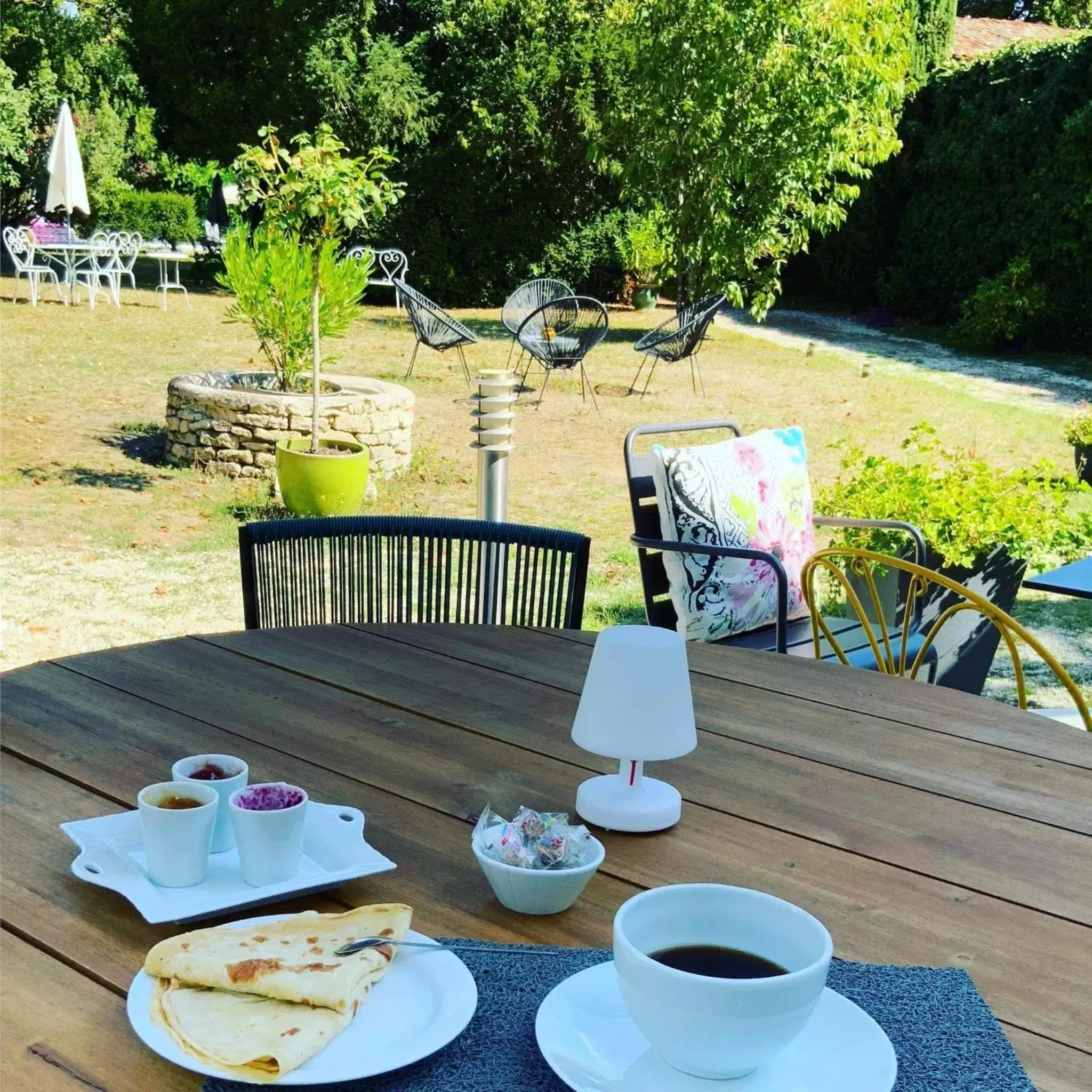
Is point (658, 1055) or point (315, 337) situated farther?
point (315, 337)

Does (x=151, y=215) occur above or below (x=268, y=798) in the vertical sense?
above

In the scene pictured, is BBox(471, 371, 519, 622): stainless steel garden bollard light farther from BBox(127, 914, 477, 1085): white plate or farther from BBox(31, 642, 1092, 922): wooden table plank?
BBox(127, 914, 477, 1085): white plate

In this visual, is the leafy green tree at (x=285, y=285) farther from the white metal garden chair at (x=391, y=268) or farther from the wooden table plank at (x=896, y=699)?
the white metal garden chair at (x=391, y=268)

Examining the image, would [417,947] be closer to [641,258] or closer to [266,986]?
[266,986]

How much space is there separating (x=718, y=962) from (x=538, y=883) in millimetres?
245

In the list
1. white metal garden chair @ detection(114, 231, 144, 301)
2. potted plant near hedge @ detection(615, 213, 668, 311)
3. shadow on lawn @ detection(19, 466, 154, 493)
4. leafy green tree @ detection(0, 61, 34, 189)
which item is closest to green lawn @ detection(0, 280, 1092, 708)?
shadow on lawn @ detection(19, 466, 154, 493)

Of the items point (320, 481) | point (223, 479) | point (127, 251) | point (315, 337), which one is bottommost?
point (223, 479)

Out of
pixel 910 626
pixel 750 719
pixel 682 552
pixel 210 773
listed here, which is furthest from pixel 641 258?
pixel 210 773

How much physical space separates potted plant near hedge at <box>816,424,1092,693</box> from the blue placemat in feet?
7.63

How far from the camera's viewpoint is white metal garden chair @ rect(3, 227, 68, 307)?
12.4 m

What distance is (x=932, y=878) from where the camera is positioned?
1.13 metres

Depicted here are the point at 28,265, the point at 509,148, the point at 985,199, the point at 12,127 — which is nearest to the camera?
the point at 985,199

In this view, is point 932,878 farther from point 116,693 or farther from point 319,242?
point 319,242

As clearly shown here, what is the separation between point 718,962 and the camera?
2.57ft
